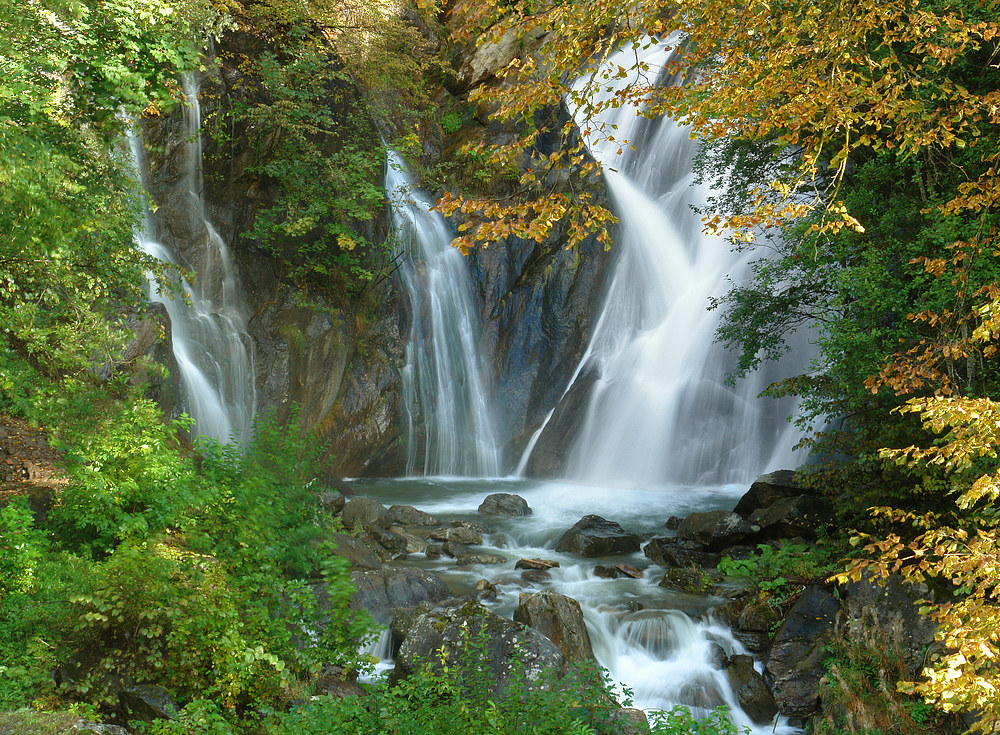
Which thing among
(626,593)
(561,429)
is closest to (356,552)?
(626,593)

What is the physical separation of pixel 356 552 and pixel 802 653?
542 cm

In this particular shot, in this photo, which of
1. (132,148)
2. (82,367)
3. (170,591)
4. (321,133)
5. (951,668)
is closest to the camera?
(951,668)

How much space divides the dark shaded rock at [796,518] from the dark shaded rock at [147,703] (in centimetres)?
851

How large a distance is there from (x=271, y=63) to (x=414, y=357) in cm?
703

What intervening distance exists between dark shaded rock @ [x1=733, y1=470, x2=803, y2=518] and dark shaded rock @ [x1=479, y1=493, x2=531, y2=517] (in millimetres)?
3852

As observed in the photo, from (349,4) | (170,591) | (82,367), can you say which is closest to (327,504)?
(82,367)

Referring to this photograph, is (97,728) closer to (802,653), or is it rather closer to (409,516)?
(802,653)

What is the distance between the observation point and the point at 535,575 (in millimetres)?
9312

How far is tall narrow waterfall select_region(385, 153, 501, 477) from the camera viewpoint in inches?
647

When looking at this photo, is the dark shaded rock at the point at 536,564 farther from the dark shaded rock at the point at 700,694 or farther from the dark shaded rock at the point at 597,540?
the dark shaded rock at the point at 700,694

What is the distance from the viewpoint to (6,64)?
4.87 meters

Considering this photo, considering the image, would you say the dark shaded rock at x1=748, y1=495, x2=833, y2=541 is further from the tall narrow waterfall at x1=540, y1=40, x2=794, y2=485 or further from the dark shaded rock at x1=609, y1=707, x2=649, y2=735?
the dark shaded rock at x1=609, y1=707, x2=649, y2=735

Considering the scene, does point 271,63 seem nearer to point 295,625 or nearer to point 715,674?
point 295,625

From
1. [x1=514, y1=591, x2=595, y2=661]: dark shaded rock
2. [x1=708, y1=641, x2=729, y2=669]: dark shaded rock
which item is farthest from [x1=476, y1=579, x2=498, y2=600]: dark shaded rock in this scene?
[x1=708, y1=641, x2=729, y2=669]: dark shaded rock
